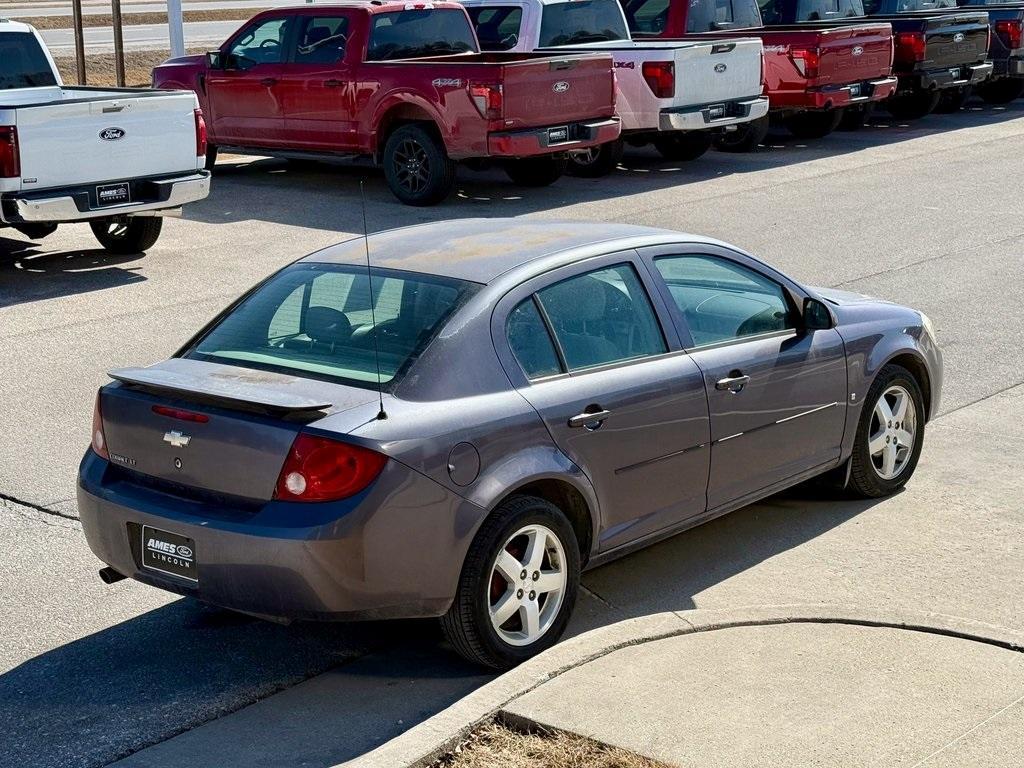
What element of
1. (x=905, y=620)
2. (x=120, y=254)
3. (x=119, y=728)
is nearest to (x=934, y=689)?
(x=905, y=620)

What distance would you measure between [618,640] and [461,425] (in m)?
0.91

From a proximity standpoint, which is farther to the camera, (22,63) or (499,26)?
(499,26)

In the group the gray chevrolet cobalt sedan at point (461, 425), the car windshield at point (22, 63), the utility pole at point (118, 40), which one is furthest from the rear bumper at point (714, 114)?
the gray chevrolet cobalt sedan at point (461, 425)

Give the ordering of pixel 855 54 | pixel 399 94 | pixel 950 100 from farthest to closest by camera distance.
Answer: pixel 950 100 < pixel 855 54 < pixel 399 94

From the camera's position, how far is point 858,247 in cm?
1370

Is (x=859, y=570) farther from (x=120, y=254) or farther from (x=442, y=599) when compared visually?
(x=120, y=254)

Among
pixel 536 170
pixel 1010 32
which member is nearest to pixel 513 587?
pixel 536 170

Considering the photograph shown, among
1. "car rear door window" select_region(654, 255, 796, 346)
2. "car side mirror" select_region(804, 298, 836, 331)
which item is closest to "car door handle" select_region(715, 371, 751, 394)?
"car rear door window" select_region(654, 255, 796, 346)

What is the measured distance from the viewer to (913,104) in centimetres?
2373

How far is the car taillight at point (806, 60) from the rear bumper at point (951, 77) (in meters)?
3.20

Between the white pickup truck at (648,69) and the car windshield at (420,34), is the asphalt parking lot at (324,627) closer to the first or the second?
the car windshield at (420,34)

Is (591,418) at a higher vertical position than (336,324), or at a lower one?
lower

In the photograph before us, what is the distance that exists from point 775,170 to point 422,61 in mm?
4700

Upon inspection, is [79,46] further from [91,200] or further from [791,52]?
[91,200]
